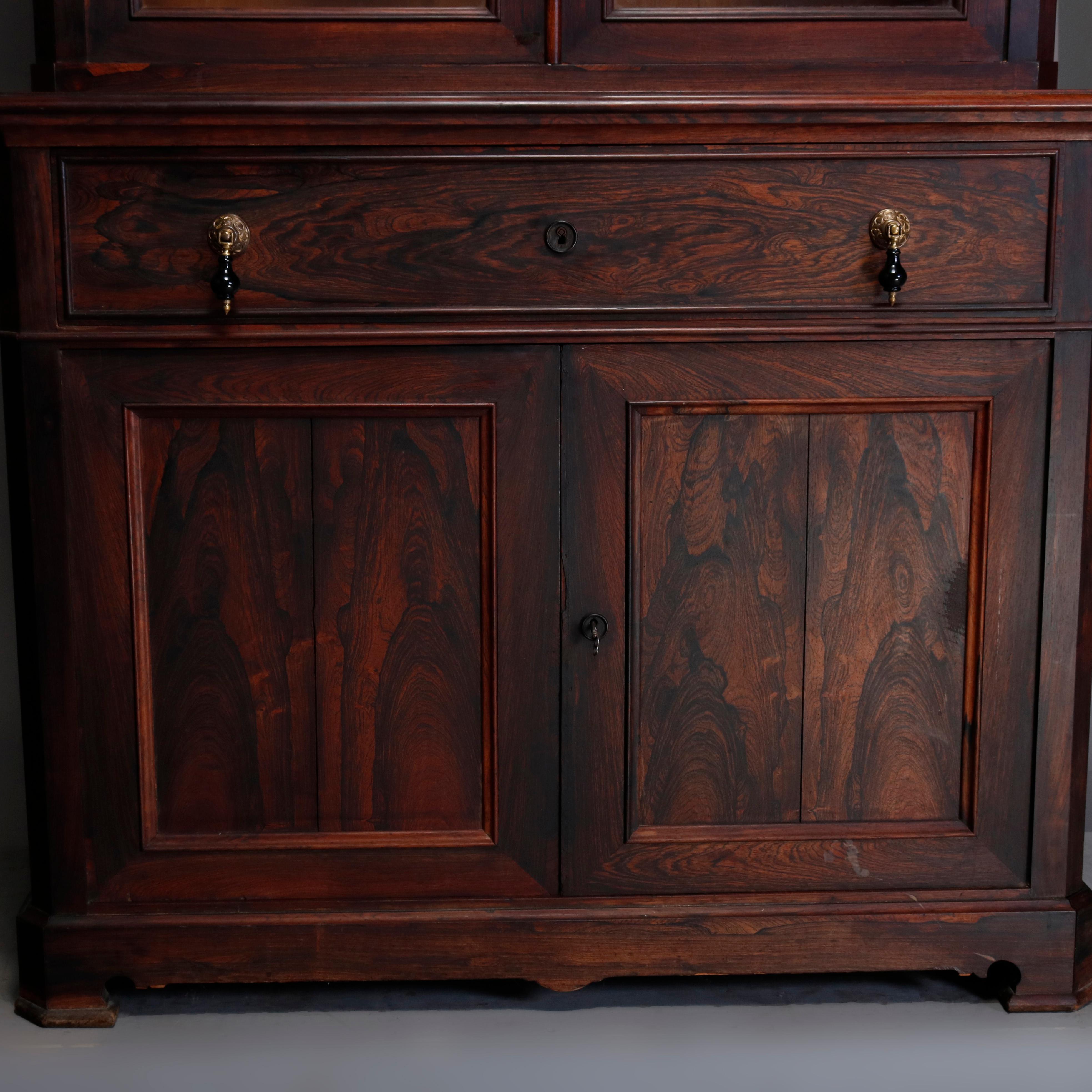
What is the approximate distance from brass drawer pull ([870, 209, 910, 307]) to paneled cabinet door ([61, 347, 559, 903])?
43 cm

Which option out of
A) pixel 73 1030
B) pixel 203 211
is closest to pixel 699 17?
pixel 203 211

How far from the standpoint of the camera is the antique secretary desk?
1.52 metres

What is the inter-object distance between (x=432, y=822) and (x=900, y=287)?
0.93 metres

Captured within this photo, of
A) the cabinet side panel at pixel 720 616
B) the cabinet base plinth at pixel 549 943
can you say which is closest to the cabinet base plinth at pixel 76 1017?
the cabinet base plinth at pixel 549 943

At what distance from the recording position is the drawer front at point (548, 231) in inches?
59.4

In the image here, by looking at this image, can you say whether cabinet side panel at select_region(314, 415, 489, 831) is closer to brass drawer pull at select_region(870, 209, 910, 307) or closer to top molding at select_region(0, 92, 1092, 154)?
top molding at select_region(0, 92, 1092, 154)

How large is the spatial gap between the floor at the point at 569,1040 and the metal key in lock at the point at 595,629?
20.3 inches

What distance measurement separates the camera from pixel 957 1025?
166 centimetres

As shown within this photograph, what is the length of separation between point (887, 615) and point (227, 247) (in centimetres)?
97

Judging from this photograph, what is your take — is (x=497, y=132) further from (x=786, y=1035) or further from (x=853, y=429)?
(x=786, y=1035)

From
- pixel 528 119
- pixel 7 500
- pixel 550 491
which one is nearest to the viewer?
pixel 528 119

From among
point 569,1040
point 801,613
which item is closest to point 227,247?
point 801,613

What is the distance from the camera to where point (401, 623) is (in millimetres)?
1617

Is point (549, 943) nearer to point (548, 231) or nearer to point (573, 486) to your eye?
point (573, 486)
